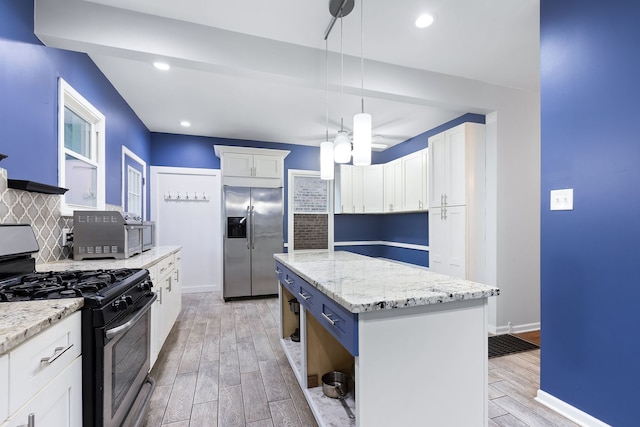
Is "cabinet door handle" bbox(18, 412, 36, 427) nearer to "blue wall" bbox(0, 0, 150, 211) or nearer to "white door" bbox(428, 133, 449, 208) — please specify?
"blue wall" bbox(0, 0, 150, 211)

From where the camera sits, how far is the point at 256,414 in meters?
1.82

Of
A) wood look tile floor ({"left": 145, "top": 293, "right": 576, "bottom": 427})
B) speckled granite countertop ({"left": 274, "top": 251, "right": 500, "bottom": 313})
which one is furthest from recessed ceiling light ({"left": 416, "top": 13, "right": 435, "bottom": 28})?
wood look tile floor ({"left": 145, "top": 293, "right": 576, "bottom": 427})

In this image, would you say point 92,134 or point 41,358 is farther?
point 92,134

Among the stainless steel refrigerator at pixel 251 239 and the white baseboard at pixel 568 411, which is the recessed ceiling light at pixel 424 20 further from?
the stainless steel refrigerator at pixel 251 239

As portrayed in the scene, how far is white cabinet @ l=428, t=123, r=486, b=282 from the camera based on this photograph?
314 cm

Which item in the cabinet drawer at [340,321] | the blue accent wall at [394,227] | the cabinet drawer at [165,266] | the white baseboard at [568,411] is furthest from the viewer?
the blue accent wall at [394,227]

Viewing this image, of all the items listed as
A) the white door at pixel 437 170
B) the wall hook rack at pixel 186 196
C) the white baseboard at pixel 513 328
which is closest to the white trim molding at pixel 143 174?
the wall hook rack at pixel 186 196

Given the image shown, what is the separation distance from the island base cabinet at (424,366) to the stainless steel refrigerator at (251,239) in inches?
138

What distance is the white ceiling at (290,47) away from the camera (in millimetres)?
1954

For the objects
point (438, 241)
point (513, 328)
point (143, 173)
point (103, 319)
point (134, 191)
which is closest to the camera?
point (103, 319)

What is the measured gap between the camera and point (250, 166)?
179 inches

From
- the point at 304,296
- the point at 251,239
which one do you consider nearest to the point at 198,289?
the point at 251,239

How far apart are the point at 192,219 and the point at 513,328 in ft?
15.4

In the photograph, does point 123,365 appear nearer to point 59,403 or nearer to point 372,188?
point 59,403
